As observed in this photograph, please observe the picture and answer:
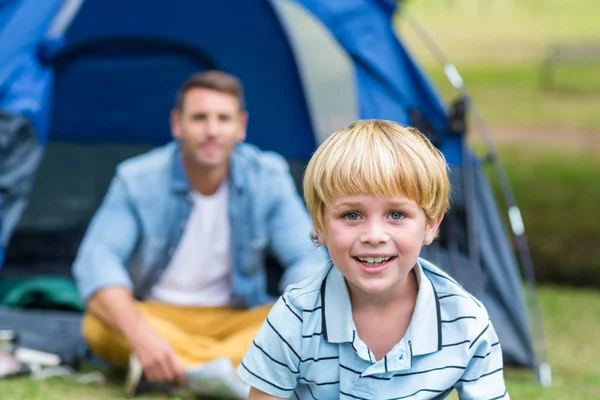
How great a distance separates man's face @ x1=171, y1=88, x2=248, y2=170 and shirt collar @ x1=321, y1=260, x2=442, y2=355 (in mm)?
1442

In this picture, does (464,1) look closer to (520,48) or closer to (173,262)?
(520,48)

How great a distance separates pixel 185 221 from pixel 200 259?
14 centimetres

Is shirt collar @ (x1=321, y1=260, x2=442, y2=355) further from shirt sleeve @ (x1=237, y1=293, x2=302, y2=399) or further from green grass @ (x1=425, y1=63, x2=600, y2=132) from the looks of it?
green grass @ (x1=425, y1=63, x2=600, y2=132)

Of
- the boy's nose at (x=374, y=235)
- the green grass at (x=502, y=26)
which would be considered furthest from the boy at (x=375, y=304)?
the green grass at (x=502, y=26)

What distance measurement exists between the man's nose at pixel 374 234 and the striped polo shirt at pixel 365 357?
162mm

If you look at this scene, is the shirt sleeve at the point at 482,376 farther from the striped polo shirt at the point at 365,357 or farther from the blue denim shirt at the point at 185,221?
the blue denim shirt at the point at 185,221

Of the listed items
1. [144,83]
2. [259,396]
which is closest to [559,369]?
[144,83]

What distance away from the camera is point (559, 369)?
12.2 feet

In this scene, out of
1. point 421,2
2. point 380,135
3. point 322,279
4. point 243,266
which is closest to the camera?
point 380,135

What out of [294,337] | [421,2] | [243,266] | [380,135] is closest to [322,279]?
[294,337]

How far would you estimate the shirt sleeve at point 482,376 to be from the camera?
1.60m

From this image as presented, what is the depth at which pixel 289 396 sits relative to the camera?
163cm

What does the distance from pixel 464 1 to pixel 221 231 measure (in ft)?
54.8

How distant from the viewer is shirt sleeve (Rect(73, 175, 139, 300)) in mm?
2926
